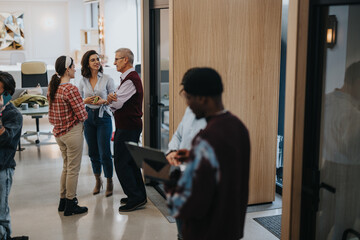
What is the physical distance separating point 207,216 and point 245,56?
107 inches

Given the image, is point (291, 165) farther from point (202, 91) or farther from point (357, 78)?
point (202, 91)

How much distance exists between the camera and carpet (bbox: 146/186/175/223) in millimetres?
4171

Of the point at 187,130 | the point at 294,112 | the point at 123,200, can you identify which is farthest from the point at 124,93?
the point at 294,112

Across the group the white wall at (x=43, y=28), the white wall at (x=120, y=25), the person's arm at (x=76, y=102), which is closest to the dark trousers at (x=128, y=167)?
the person's arm at (x=76, y=102)

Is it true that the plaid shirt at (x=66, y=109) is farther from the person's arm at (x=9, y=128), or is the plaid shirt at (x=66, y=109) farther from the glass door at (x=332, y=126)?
the glass door at (x=332, y=126)

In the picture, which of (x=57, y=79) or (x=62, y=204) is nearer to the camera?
(x=57, y=79)

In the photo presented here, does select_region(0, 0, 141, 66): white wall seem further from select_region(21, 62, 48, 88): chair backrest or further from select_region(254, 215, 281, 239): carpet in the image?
select_region(254, 215, 281, 239): carpet

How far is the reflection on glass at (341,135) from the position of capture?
7.64 feet

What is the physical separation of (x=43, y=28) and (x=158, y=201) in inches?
519

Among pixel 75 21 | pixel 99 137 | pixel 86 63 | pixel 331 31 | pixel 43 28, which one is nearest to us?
pixel 331 31

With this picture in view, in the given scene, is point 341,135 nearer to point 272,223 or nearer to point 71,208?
point 272,223

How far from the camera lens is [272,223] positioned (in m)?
4.04

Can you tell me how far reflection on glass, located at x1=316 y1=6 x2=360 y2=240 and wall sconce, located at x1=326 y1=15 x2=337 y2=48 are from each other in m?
0.03

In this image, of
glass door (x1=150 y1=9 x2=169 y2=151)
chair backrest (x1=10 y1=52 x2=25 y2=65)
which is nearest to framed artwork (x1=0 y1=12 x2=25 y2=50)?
chair backrest (x1=10 y1=52 x2=25 y2=65)
